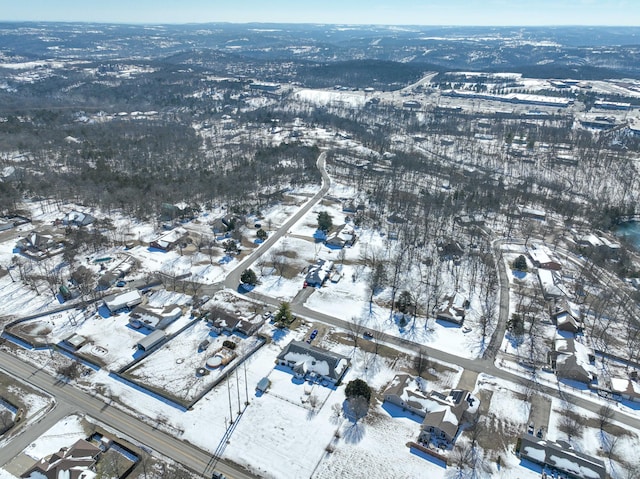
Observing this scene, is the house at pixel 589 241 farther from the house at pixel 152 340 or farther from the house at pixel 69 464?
the house at pixel 69 464

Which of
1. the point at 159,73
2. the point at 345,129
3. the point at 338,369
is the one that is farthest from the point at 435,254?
the point at 159,73

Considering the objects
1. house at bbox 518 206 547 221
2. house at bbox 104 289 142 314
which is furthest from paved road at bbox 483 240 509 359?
house at bbox 104 289 142 314

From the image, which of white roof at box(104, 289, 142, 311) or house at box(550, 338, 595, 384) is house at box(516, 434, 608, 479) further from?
white roof at box(104, 289, 142, 311)

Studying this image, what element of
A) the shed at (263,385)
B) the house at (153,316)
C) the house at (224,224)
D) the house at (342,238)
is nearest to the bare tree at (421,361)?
the shed at (263,385)

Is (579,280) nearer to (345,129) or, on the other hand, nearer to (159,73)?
(345,129)

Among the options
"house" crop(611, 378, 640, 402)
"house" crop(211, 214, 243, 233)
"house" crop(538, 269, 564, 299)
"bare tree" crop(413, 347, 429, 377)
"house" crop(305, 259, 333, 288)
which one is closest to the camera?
"house" crop(611, 378, 640, 402)

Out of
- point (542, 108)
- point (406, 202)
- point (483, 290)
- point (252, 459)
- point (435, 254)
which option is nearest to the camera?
point (252, 459)
